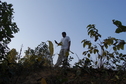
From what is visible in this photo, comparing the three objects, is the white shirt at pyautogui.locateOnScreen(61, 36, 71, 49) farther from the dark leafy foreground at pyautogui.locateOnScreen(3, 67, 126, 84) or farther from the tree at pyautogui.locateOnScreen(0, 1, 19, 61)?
the tree at pyautogui.locateOnScreen(0, 1, 19, 61)

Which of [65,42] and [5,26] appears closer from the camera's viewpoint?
[5,26]

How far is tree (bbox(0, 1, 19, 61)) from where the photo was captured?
1.66 m

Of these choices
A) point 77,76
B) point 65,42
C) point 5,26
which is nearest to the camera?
point 5,26

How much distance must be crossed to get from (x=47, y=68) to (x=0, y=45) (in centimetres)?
220

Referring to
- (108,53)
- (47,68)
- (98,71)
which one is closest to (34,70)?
(47,68)

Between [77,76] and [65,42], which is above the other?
[65,42]

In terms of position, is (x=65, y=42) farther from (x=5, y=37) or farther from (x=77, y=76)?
(x=5, y=37)

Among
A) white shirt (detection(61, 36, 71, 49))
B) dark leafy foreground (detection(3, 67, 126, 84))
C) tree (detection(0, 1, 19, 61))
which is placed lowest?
dark leafy foreground (detection(3, 67, 126, 84))

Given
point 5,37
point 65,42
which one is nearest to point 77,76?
point 5,37

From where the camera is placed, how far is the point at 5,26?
1665 mm

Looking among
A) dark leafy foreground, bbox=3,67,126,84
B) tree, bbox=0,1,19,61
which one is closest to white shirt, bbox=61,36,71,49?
dark leafy foreground, bbox=3,67,126,84

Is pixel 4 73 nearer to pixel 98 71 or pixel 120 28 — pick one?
pixel 120 28

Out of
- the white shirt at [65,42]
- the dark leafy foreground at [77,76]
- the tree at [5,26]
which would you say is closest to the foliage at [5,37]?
the tree at [5,26]

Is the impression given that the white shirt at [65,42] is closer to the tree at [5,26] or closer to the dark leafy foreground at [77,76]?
the dark leafy foreground at [77,76]
